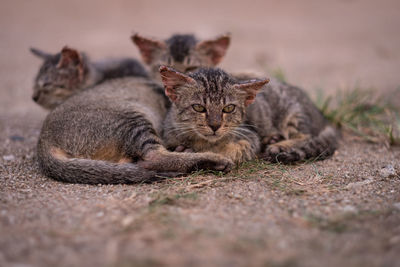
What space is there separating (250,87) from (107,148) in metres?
1.70

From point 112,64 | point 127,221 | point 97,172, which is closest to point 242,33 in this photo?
point 112,64

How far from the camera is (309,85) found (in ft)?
24.1

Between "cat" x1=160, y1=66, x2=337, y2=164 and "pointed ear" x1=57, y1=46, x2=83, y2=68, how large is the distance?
6.65ft

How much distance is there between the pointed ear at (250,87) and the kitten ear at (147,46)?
5.48ft

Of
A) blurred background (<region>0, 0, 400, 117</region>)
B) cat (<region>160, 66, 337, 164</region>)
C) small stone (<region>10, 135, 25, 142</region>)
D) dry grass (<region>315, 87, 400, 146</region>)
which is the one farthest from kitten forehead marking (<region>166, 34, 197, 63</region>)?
small stone (<region>10, 135, 25, 142</region>)

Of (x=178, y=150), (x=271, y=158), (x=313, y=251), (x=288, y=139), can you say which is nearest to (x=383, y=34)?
(x=288, y=139)

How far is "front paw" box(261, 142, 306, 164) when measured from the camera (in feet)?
13.1

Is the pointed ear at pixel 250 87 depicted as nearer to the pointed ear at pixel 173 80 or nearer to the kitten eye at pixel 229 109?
the kitten eye at pixel 229 109

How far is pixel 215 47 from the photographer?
16.6 feet

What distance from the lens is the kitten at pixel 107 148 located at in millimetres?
3387

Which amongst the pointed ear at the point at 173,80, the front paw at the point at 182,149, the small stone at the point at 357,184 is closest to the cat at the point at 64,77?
the pointed ear at the point at 173,80

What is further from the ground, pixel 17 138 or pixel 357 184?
pixel 17 138

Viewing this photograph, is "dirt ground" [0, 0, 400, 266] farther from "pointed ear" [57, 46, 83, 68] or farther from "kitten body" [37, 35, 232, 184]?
"pointed ear" [57, 46, 83, 68]

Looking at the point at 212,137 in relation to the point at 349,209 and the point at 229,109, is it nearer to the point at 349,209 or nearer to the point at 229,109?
the point at 229,109
